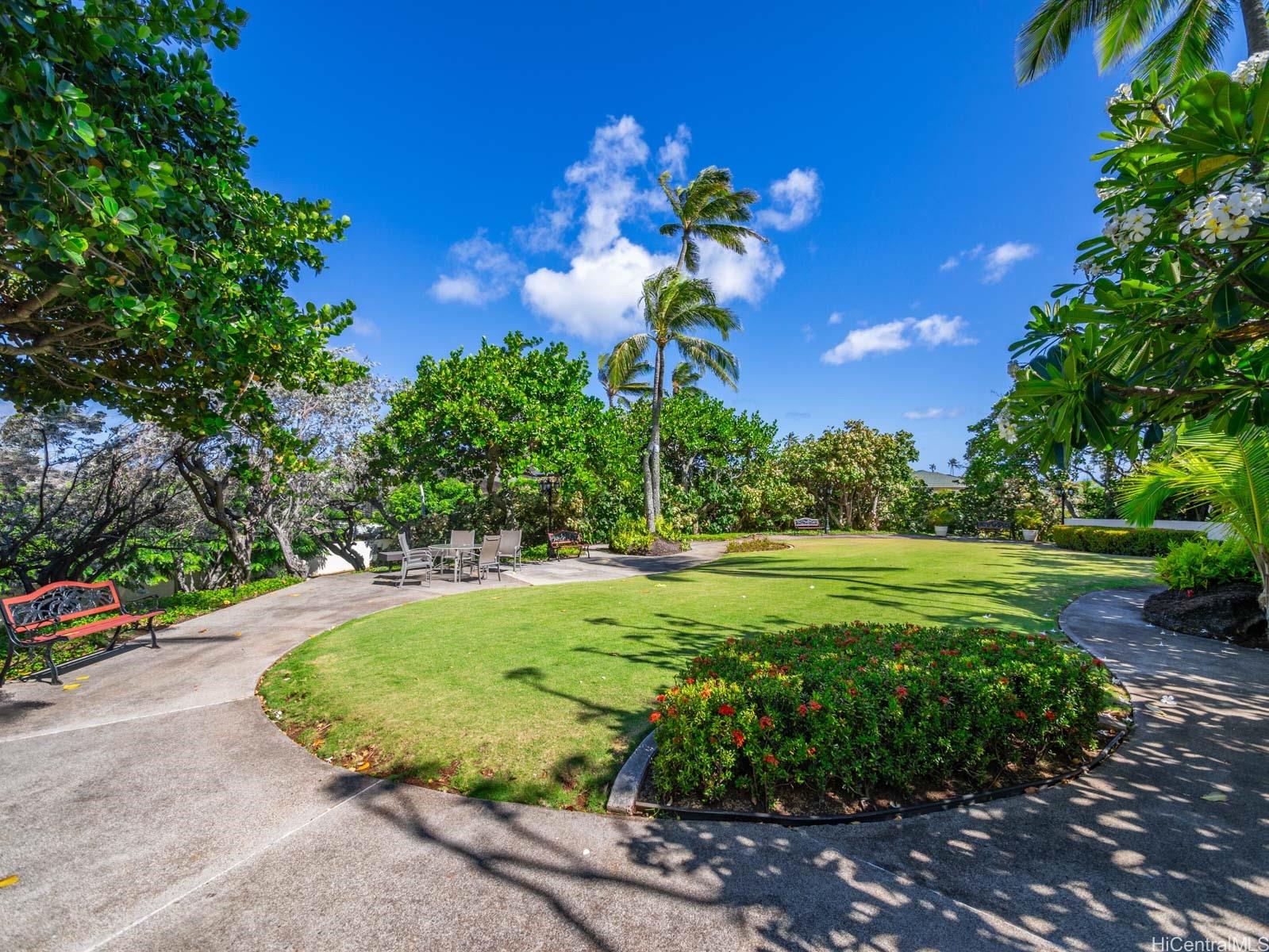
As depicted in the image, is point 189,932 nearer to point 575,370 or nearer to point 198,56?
point 198,56

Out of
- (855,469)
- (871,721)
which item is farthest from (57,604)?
(855,469)

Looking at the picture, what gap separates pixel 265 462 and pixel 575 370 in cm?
882

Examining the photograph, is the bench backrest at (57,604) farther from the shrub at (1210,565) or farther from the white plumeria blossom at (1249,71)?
the shrub at (1210,565)

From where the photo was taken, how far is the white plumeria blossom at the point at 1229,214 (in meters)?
1.87

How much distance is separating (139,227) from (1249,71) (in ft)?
19.9

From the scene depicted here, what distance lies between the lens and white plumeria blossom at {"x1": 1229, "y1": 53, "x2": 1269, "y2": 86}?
7.61ft

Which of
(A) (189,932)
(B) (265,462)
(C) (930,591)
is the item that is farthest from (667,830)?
(B) (265,462)

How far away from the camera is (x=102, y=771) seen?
3641 mm

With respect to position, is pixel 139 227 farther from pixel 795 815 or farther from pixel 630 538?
pixel 630 538

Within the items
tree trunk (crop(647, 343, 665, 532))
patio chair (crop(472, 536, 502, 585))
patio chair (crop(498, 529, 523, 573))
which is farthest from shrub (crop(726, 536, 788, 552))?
patio chair (crop(472, 536, 502, 585))

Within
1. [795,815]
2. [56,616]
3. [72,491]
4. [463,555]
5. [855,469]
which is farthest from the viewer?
[855,469]

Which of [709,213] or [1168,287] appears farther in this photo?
[709,213]

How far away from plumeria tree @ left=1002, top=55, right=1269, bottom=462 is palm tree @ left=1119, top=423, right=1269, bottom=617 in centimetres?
405

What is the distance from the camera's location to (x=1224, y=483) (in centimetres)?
627
